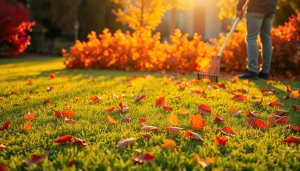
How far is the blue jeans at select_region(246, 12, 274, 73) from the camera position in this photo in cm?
505

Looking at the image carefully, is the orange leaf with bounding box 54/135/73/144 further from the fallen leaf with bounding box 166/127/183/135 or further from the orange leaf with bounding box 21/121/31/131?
the fallen leaf with bounding box 166/127/183/135

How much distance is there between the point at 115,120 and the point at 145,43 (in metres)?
6.01

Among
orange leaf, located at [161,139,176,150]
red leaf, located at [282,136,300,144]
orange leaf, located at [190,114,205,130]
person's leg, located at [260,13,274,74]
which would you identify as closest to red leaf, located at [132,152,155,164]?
orange leaf, located at [161,139,176,150]

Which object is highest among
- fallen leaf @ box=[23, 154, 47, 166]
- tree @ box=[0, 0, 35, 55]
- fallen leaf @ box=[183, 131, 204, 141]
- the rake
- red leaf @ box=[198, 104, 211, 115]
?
tree @ box=[0, 0, 35, 55]

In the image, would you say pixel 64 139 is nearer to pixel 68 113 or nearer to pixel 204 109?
pixel 68 113

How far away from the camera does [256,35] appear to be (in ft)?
16.9

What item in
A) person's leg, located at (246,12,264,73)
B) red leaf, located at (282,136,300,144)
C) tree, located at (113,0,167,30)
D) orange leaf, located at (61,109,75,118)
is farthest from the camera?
tree, located at (113,0,167,30)

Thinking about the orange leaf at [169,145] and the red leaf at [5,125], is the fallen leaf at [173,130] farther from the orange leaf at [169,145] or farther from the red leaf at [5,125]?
the red leaf at [5,125]

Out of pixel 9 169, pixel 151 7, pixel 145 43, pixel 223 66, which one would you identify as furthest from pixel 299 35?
pixel 151 7

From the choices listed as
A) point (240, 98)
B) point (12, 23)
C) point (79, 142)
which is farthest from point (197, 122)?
point (12, 23)

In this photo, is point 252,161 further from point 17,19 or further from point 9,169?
point 17,19

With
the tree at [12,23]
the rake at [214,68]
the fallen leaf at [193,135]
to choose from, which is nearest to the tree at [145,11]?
the tree at [12,23]

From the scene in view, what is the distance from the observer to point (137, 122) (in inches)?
95.3

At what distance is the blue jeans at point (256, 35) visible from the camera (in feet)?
16.6
